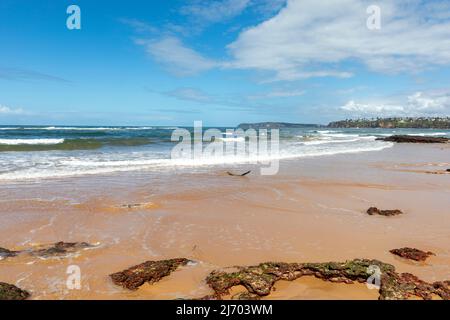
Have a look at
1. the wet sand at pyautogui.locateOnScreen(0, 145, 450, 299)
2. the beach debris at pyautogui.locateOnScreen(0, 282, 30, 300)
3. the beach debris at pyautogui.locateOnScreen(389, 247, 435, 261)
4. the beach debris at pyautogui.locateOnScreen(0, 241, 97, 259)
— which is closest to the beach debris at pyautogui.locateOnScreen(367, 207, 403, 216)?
the wet sand at pyautogui.locateOnScreen(0, 145, 450, 299)

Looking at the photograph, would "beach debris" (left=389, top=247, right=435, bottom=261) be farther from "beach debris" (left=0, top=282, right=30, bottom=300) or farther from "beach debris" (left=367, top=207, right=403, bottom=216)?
"beach debris" (left=0, top=282, right=30, bottom=300)

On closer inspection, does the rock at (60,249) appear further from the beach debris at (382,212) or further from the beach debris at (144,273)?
the beach debris at (382,212)

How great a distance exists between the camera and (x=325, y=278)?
437 centimetres

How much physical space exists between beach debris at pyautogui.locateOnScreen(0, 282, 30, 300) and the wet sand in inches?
4.7

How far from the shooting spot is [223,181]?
11719 millimetres

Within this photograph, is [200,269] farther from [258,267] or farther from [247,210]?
[247,210]

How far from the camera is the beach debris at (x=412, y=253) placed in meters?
5.05

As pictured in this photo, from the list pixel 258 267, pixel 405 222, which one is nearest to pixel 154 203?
pixel 258 267

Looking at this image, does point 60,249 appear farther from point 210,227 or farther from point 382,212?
point 382,212

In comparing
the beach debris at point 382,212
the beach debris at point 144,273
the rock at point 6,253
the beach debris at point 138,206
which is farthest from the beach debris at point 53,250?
the beach debris at point 382,212

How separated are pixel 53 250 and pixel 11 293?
4.94 feet

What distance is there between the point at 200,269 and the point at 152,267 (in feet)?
2.09

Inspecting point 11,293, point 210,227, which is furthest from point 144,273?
point 210,227

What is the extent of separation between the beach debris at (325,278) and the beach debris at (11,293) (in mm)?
2024
